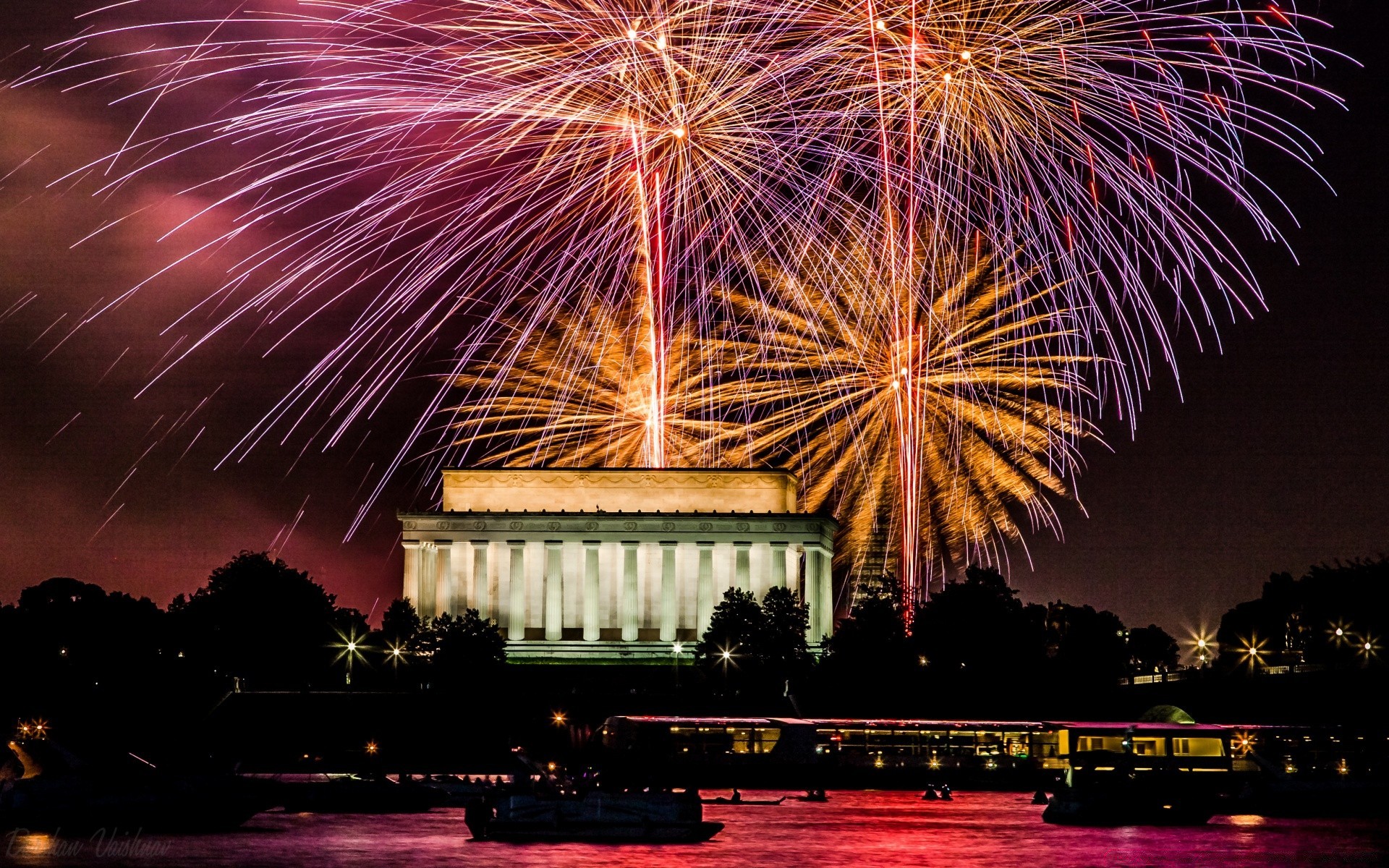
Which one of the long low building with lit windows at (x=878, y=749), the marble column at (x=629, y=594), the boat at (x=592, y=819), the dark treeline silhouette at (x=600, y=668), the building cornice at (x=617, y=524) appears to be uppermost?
the building cornice at (x=617, y=524)

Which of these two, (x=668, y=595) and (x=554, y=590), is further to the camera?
(x=554, y=590)

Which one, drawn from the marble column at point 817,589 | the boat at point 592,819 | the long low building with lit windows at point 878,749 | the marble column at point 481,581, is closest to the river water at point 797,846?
the boat at point 592,819

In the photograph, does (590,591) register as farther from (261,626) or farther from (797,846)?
(797,846)

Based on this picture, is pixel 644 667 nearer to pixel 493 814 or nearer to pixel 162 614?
pixel 162 614

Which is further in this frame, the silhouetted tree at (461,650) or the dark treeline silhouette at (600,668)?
the silhouetted tree at (461,650)

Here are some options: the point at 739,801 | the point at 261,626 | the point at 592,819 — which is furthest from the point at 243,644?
the point at 592,819

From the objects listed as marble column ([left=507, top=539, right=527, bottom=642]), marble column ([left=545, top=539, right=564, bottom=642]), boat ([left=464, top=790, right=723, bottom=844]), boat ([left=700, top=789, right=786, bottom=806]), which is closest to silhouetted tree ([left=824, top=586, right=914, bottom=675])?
marble column ([left=545, top=539, right=564, bottom=642])

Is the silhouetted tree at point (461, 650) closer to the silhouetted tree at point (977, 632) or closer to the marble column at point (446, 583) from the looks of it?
the marble column at point (446, 583)
